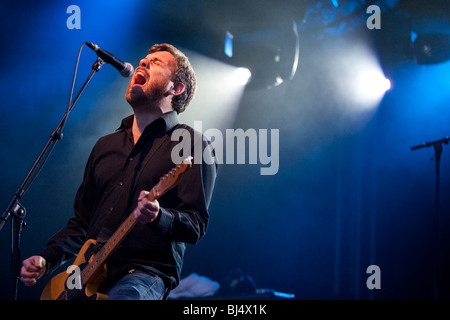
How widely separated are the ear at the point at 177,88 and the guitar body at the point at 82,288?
115 centimetres

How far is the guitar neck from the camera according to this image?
2201mm

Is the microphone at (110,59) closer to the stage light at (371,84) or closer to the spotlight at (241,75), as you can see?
the spotlight at (241,75)

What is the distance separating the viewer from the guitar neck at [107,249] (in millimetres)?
2201

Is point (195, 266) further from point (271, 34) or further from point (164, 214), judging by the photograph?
point (164, 214)

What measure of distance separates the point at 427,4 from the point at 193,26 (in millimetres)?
2873

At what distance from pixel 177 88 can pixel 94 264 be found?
1.33 metres

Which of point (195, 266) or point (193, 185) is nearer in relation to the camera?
point (193, 185)

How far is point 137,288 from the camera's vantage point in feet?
6.79

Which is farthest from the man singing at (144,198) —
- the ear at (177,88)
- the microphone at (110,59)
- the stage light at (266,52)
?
the stage light at (266,52)

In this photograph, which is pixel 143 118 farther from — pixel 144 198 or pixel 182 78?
pixel 144 198

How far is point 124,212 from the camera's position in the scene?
8.04ft

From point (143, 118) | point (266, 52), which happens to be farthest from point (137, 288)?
point (266, 52)

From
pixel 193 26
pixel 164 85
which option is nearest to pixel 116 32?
pixel 193 26

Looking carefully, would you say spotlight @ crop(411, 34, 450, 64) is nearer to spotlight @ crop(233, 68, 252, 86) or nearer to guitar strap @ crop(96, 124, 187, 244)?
spotlight @ crop(233, 68, 252, 86)
